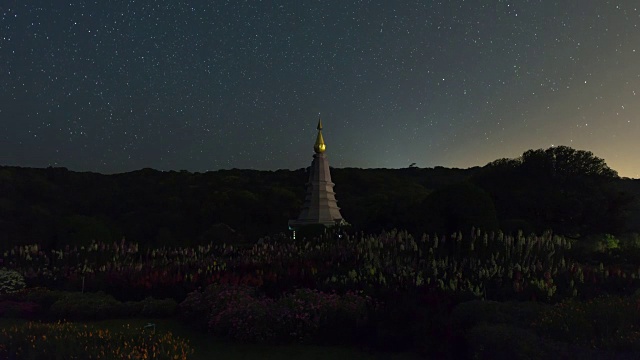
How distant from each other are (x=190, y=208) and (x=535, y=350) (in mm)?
56981

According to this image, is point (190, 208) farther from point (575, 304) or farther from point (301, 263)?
point (575, 304)

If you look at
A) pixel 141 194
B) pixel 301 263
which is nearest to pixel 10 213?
pixel 141 194

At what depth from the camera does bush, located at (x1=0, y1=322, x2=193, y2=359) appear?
7484 millimetres

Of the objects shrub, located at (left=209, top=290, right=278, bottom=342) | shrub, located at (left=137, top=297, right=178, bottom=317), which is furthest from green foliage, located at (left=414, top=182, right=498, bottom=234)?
shrub, located at (left=209, top=290, right=278, bottom=342)

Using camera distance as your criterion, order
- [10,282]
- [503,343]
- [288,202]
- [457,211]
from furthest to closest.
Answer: [288,202], [457,211], [10,282], [503,343]

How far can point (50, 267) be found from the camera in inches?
837

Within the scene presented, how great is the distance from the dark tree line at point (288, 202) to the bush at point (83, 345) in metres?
12.9

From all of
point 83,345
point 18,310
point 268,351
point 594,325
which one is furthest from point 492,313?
point 18,310

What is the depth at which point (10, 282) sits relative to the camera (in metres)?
17.1

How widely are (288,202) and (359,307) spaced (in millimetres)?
51592

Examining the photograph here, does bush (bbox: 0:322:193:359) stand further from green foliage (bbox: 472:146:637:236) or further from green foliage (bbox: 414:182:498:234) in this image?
green foliage (bbox: 472:146:637:236)

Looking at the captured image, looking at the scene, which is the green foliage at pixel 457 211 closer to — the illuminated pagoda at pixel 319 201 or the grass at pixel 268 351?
the grass at pixel 268 351

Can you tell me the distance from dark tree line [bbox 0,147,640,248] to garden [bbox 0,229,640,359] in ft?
17.5

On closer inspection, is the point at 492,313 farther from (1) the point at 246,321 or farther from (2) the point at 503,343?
(1) the point at 246,321
